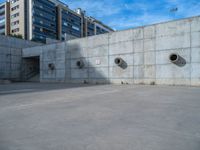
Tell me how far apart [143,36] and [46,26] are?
45.5 m

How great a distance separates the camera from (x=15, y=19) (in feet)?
A: 168

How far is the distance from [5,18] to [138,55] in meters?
54.5

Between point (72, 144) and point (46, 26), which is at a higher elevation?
point (46, 26)

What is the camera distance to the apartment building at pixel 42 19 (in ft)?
158

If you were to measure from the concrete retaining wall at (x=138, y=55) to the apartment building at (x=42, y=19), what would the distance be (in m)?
27.8

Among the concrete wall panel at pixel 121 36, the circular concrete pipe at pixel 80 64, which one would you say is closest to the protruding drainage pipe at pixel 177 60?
the concrete wall panel at pixel 121 36

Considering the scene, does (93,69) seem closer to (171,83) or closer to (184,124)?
(171,83)

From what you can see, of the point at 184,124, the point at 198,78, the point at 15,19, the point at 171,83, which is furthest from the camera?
the point at 15,19

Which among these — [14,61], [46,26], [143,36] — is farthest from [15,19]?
[143,36]

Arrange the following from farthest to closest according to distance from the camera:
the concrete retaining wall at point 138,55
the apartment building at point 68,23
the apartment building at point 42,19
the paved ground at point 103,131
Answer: the apartment building at point 68,23 → the apartment building at point 42,19 → the concrete retaining wall at point 138,55 → the paved ground at point 103,131

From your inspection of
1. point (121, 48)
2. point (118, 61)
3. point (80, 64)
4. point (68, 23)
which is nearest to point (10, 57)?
point (80, 64)

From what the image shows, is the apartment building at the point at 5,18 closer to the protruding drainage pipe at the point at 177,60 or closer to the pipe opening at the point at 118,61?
the pipe opening at the point at 118,61

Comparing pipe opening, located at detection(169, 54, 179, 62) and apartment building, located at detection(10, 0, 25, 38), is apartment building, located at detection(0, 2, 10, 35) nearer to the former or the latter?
apartment building, located at detection(10, 0, 25, 38)

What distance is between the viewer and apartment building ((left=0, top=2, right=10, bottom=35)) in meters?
52.2
